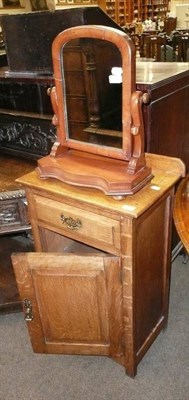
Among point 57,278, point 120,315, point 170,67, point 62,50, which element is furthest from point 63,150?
point 170,67

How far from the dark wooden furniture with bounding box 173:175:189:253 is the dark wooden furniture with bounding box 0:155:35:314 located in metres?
0.65

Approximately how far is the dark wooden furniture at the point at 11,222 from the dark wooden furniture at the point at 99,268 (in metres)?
0.16

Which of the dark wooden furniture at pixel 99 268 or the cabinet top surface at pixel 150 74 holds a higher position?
the cabinet top surface at pixel 150 74

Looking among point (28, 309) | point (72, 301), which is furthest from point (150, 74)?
point (28, 309)

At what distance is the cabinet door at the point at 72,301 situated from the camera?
3.84ft

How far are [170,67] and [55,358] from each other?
147cm

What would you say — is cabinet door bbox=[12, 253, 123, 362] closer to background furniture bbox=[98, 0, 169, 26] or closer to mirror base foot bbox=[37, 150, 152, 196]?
mirror base foot bbox=[37, 150, 152, 196]

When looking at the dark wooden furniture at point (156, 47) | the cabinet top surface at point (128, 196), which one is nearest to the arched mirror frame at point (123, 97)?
the cabinet top surface at point (128, 196)

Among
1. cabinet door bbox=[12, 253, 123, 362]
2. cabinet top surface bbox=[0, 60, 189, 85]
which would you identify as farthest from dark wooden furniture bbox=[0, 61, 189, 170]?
cabinet door bbox=[12, 253, 123, 362]

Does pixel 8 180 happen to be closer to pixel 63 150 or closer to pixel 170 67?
pixel 63 150

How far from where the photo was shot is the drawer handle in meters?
1.16

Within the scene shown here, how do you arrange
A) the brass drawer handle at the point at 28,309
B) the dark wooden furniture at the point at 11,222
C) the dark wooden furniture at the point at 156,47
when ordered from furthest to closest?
the dark wooden furniture at the point at 156,47
the dark wooden furniture at the point at 11,222
the brass drawer handle at the point at 28,309

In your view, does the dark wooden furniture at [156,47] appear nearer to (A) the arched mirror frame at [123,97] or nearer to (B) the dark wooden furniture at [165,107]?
(B) the dark wooden furniture at [165,107]

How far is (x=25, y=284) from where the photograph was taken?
1.25m
